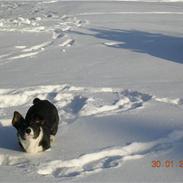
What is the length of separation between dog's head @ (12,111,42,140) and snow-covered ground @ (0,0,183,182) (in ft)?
0.66

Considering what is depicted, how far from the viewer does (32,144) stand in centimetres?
464

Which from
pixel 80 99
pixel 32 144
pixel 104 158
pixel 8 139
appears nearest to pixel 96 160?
pixel 104 158

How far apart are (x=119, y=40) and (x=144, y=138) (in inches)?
256

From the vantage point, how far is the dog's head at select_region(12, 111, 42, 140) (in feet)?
14.9

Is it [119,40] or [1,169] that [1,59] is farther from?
[1,169]

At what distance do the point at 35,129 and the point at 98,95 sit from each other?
6.99 feet

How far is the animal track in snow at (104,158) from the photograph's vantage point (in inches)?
169

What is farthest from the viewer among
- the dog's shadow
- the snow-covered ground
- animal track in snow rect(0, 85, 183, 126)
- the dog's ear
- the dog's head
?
animal track in snow rect(0, 85, 183, 126)

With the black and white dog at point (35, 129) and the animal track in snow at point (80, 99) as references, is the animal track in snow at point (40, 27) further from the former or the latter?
the black and white dog at point (35, 129)

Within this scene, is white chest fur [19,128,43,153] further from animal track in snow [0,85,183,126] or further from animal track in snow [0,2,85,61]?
animal track in snow [0,2,85,61]

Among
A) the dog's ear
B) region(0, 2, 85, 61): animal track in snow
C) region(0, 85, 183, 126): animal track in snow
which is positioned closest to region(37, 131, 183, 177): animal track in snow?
the dog's ear

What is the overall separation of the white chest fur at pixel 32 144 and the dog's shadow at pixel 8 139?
19cm
